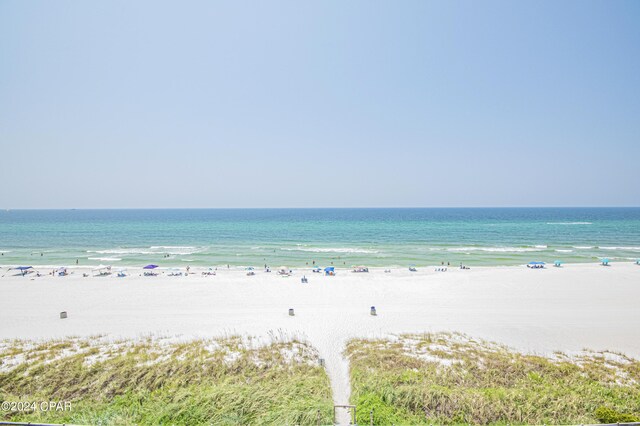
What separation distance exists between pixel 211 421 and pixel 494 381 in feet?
31.8

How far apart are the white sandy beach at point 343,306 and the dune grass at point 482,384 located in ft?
4.73

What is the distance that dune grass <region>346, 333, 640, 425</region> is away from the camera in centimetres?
782

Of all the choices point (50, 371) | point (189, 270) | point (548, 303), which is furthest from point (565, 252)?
point (50, 371)

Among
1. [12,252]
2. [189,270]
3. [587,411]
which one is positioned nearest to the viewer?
[587,411]

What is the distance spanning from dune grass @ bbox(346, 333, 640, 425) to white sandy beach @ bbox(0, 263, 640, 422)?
4.73 ft

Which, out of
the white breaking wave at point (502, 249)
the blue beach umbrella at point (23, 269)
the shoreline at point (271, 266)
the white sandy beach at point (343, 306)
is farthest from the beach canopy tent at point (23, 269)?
the white breaking wave at point (502, 249)

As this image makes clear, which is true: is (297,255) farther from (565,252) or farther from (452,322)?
(565,252)

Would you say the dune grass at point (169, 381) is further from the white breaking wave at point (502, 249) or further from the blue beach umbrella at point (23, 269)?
the white breaking wave at point (502, 249)

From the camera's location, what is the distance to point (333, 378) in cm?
1127

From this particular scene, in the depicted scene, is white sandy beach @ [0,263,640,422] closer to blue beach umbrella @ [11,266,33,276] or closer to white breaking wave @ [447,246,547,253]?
blue beach umbrella @ [11,266,33,276]

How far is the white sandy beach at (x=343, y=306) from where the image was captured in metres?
16.6

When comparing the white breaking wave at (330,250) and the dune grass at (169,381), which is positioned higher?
the dune grass at (169,381)

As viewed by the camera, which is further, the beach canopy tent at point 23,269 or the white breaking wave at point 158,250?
the white breaking wave at point 158,250

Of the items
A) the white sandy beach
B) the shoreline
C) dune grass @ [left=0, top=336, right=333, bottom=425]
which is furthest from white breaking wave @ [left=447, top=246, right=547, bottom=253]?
dune grass @ [left=0, top=336, right=333, bottom=425]
